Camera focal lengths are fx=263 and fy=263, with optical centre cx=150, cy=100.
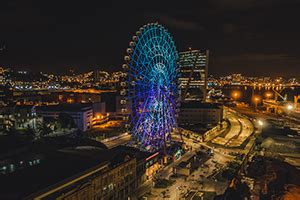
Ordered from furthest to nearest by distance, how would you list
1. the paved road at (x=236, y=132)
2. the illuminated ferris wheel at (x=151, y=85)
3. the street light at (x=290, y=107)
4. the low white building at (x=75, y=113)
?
the street light at (x=290, y=107) < the low white building at (x=75, y=113) < the paved road at (x=236, y=132) < the illuminated ferris wheel at (x=151, y=85)

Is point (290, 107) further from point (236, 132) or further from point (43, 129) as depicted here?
point (43, 129)

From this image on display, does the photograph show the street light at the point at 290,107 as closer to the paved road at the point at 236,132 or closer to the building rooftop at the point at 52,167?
the paved road at the point at 236,132

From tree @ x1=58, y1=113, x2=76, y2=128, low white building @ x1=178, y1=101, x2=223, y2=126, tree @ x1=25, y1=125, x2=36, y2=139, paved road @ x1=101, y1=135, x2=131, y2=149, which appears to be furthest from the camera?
low white building @ x1=178, y1=101, x2=223, y2=126

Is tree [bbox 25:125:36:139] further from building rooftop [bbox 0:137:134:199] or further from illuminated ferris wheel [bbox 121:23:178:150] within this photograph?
illuminated ferris wheel [bbox 121:23:178:150]

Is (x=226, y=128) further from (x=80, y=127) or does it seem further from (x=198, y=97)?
(x=198, y=97)

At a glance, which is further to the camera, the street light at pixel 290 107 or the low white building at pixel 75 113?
the street light at pixel 290 107

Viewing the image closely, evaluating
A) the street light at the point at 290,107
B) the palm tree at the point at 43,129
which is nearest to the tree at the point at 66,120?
the palm tree at the point at 43,129

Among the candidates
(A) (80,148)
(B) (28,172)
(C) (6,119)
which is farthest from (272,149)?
(C) (6,119)

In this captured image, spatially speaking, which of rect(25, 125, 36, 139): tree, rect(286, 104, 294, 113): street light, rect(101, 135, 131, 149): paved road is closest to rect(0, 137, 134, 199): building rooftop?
rect(101, 135, 131, 149): paved road
